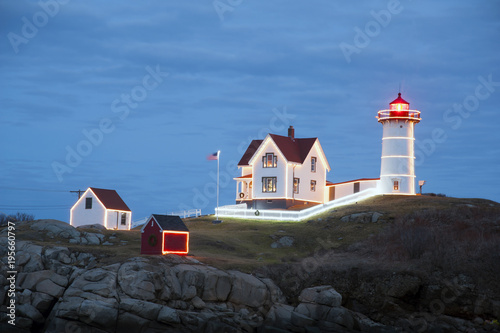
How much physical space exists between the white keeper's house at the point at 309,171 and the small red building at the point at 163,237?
20049 mm

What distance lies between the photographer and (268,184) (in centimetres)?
6962

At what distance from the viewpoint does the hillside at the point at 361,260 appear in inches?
1516

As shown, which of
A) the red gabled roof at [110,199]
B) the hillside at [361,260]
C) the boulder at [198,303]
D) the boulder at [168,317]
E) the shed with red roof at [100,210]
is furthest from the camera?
the red gabled roof at [110,199]

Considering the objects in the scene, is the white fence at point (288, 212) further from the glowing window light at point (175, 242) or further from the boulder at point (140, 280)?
the boulder at point (140, 280)

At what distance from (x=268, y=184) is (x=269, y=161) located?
2334 millimetres

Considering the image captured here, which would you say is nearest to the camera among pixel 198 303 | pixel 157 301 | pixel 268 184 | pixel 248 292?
pixel 157 301

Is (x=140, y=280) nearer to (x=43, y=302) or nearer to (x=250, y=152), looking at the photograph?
(x=43, y=302)

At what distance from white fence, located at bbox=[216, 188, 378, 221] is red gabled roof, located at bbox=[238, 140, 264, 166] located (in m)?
7.38

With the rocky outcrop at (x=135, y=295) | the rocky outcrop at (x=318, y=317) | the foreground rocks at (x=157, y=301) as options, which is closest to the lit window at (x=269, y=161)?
the rocky outcrop at (x=135, y=295)

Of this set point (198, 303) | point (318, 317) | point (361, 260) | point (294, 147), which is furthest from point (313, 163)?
point (198, 303)

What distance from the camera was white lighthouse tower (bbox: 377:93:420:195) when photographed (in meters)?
67.4

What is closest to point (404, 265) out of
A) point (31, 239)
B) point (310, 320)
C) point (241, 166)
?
point (310, 320)

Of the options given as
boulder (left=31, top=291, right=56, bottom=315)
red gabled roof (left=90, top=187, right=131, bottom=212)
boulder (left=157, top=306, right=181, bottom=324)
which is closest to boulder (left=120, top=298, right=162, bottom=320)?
boulder (left=157, top=306, right=181, bottom=324)

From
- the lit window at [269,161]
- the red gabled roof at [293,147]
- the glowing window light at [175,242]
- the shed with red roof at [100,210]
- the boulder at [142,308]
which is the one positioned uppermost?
the red gabled roof at [293,147]
